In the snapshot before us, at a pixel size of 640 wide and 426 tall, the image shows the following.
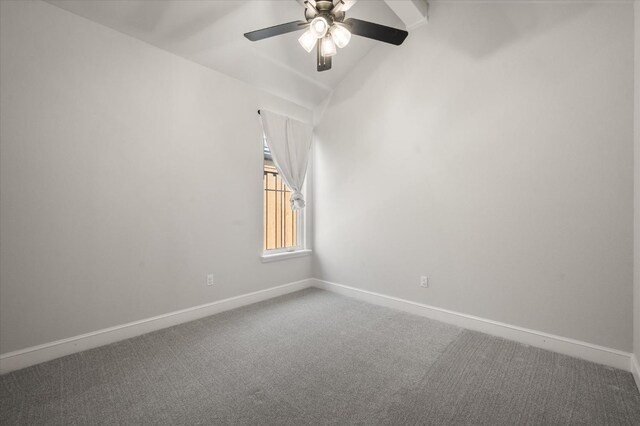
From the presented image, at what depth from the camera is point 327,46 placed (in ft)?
6.65

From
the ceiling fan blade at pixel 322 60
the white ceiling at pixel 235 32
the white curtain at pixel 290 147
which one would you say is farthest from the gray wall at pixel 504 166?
the ceiling fan blade at pixel 322 60

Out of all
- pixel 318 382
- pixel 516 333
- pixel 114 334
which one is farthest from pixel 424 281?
pixel 114 334

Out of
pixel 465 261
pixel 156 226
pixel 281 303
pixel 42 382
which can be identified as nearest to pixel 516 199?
pixel 465 261

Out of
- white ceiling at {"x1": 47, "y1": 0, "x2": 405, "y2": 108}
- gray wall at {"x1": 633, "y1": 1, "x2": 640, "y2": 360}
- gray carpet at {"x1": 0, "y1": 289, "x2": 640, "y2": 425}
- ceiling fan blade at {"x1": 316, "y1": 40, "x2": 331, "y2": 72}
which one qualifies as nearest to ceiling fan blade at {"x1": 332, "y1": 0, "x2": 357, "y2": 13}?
ceiling fan blade at {"x1": 316, "y1": 40, "x2": 331, "y2": 72}

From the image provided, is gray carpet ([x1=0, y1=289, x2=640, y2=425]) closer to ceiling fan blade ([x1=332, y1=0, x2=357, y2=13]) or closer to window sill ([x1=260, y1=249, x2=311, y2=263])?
window sill ([x1=260, y1=249, x2=311, y2=263])

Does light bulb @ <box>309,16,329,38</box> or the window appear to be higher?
light bulb @ <box>309,16,329,38</box>

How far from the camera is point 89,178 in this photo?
92.2 inches

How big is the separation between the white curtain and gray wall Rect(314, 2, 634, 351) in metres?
0.69

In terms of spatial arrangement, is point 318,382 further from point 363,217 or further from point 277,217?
point 277,217

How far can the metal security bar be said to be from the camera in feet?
12.3

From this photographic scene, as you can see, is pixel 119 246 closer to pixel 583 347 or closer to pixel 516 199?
pixel 516 199

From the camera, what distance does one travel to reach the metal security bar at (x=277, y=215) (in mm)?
3754

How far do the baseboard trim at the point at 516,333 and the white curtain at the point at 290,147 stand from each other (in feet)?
5.30

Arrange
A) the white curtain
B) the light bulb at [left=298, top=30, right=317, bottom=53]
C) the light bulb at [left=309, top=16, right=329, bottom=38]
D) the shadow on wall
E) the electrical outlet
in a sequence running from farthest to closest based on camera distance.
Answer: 1. the white curtain
2. the electrical outlet
3. the shadow on wall
4. the light bulb at [left=298, top=30, right=317, bottom=53]
5. the light bulb at [left=309, top=16, right=329, bottom=38]
